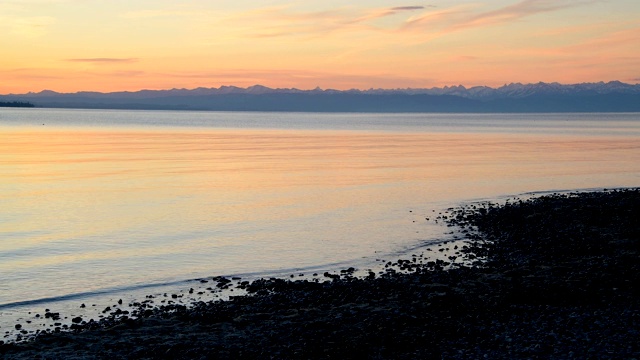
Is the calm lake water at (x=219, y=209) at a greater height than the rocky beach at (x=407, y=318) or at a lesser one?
lesser

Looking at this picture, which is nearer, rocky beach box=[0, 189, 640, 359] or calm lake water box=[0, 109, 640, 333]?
rocky beach box=[0, 189, 640, 359]

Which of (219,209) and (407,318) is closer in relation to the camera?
(407,318)

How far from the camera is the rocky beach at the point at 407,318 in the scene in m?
13.9

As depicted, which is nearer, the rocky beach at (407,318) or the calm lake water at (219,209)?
the rocky beach at (407,318)

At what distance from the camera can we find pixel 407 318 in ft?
51.8

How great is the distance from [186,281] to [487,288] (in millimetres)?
10199

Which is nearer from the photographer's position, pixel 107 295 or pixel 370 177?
pixel 107 295

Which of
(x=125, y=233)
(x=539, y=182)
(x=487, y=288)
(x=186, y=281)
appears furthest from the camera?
(x=539, y=182)

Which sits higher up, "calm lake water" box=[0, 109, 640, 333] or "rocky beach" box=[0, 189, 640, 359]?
"rocky beach" box=[0, 189, 640, 359]

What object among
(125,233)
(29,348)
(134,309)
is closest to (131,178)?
(125,233)

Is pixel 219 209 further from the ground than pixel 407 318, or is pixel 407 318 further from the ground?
pixel 407 318

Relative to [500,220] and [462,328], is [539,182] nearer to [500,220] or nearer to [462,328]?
[500,220]

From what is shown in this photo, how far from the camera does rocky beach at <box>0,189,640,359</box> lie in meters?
13.9

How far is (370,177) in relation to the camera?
56.9 metres
